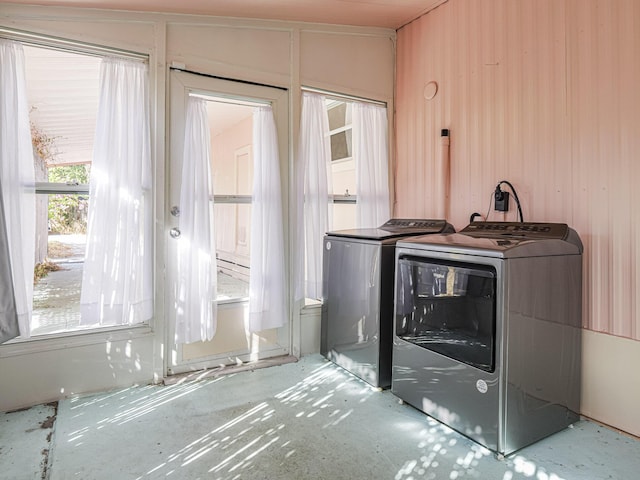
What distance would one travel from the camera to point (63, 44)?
232 cm

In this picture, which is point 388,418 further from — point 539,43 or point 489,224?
point 539,43

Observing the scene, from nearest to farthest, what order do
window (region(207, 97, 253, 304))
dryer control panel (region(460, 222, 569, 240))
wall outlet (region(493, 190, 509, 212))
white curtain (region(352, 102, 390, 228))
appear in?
1. dryer control panel (region(460, 222, 569, 240))
2. wall outlet (region(493, 190, 509, 212))
3. window (region(207, 97, 253, 304))
4. white curtain (region(352, 102, 390, 228))

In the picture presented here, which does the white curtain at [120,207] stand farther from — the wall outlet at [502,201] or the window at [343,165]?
the wall outlet at [502,201]

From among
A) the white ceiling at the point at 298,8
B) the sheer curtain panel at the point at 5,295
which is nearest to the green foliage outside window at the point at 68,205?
the sheer curtain panel at the point at 5,295

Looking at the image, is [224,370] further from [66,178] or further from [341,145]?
[341,145]

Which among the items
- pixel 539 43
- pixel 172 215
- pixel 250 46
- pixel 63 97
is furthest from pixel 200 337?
pixel 539 43

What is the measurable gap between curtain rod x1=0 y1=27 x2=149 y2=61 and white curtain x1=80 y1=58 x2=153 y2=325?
45mm

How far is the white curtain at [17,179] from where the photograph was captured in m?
2.13

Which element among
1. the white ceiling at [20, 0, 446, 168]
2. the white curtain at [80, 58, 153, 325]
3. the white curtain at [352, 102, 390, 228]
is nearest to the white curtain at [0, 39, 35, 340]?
the white ceiling at [20, 0, 446, 168]

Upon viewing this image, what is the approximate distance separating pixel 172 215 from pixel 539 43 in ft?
8.06

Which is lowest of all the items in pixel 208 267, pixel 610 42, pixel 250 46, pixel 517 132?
pixel 208 267

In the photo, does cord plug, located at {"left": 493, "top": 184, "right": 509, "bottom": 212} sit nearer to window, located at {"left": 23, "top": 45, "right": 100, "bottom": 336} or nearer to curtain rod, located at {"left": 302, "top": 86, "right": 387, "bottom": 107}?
curtain rod, located at {"left": 302, "top": 86, "right": 387, "bottom": 107}

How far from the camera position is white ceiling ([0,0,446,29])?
237 centimetres

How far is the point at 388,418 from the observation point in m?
2.19
